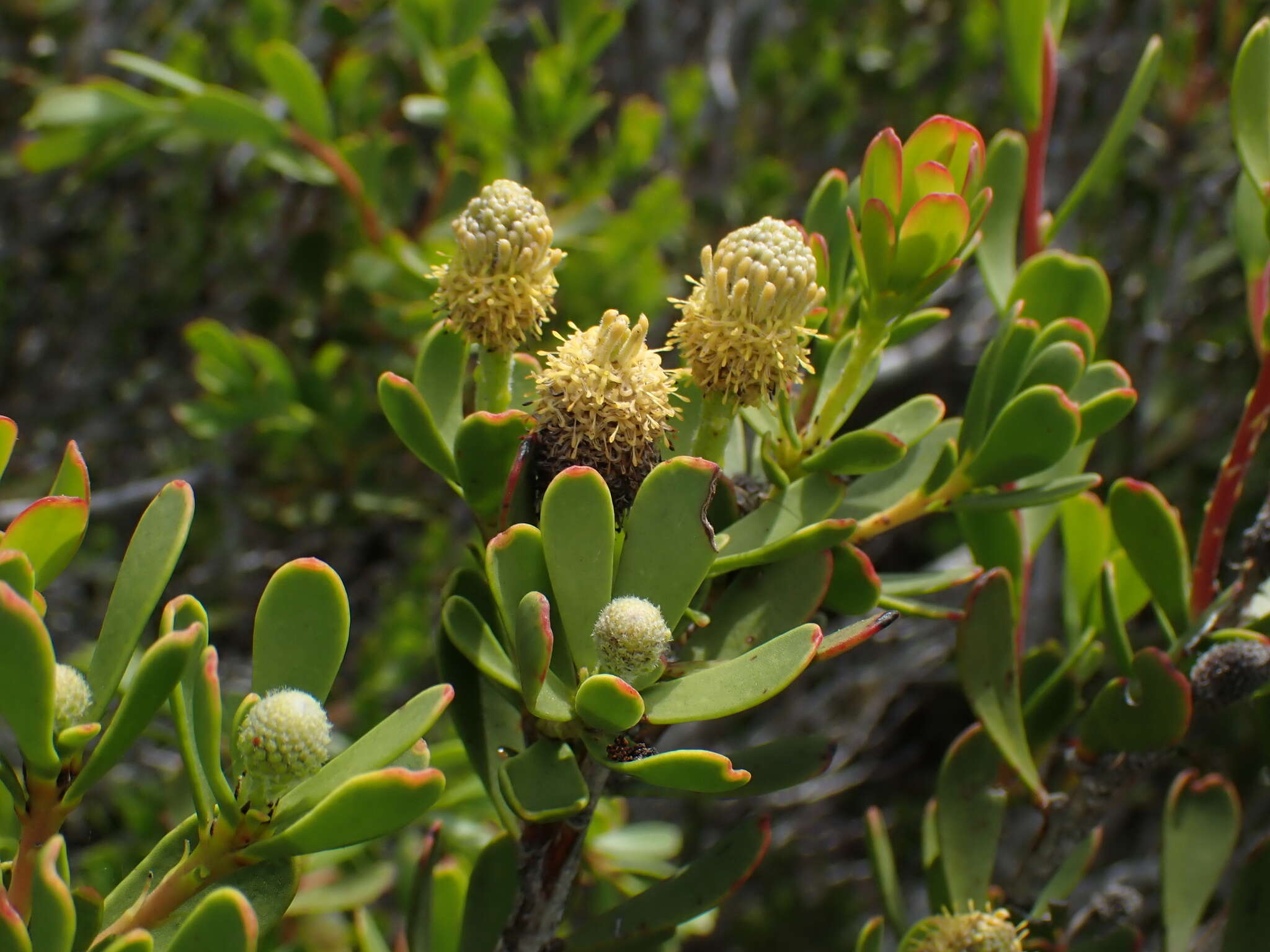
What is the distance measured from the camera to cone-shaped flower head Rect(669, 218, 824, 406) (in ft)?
2.89

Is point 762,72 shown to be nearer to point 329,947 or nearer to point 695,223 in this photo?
point 695,223

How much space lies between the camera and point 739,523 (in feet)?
3.15

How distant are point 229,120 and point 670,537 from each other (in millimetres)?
1473

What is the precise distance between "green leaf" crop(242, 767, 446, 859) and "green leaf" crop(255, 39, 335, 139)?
1506 mm

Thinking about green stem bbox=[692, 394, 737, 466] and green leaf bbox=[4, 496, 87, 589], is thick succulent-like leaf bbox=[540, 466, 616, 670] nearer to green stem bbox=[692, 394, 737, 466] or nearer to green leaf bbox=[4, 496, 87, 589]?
green stem bbox=[692, 394, 737, 466]

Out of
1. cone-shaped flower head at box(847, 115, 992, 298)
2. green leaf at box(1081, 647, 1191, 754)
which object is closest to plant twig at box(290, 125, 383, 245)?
cone-shaped flower head at box(847, 115, 992, 298)

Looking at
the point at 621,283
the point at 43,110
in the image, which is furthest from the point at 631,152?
the point at 43,110

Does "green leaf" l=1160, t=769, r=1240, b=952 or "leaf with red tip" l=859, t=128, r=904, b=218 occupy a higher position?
"leaf with red tip" l=859, t=128, r=904, b=218

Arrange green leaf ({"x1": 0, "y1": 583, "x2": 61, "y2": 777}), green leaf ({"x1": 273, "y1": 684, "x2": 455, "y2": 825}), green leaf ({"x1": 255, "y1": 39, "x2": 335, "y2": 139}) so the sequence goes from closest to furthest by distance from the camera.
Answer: green leaf ({"x1": 0, "y1": 583, "x2": 61, "y2": 777}) < green leaf ({"x1": 273, "y1": 684, "x2": 455, "y2": 825}) < green leaf ({"x1": 255, "y1": 39, "x2": 335, "y2": 139})

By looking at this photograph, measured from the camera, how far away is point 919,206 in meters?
0.87

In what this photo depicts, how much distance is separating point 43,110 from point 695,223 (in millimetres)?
1649

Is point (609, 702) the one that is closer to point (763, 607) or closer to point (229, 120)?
point (763, 607)

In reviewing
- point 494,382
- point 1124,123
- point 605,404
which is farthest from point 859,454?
point 1124,123

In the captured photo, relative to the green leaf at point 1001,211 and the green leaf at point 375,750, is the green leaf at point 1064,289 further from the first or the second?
the green leaf at point 375,750
